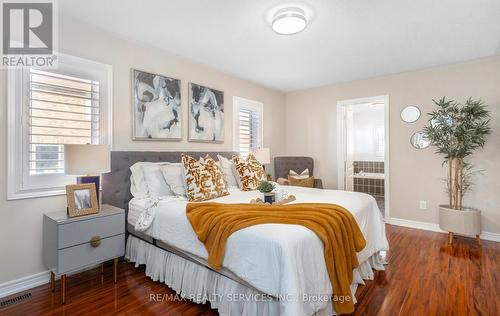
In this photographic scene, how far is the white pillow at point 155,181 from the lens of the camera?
106 inches

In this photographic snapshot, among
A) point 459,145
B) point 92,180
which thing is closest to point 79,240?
point 92,180

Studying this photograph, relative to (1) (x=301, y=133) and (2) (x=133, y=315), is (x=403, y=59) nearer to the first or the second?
(1) (x=301, y=133)

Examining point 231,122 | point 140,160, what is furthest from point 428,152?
point 140,160

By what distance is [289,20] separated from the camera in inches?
91.7

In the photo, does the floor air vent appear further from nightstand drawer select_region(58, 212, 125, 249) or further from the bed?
the bed

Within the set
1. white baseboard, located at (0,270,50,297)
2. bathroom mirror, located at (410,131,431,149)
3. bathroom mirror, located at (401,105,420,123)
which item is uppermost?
bathroom mirror, located at (401,105,420,123)

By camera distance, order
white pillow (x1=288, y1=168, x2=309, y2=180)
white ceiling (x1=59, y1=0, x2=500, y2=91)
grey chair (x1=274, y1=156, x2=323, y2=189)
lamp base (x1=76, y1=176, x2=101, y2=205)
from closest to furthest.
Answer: white ceiling (x1=59, y1=0, x2=500, y2=91) < lamp base (x1=76, y1=176, x2=101, y2=205) < white pillow (x1=288, y1=168, x2=309, y2=180) < grey chair (x1=274, y1=156, x2=323, y2=189)

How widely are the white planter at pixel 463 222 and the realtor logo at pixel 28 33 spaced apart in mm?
4914

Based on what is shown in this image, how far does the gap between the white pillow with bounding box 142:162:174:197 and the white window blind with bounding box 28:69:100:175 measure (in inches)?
24.1

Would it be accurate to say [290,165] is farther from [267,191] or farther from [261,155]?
[267,191]

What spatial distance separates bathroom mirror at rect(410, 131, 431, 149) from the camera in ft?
13.0

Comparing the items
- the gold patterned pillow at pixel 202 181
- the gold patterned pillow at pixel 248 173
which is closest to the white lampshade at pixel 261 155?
the gold patterned pillow at pixel 248 173

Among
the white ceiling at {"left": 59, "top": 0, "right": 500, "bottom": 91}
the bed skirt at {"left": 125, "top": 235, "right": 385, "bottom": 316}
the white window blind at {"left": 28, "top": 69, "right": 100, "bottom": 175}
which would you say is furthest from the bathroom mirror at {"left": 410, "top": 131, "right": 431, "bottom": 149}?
the white window blind at {"left": 28, "top": 69, "right": 100, "bottom": 175}

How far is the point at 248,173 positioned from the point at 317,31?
1.83 metres
